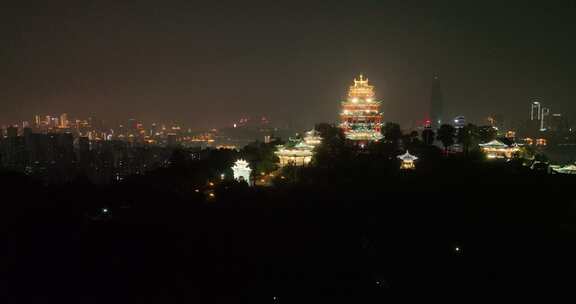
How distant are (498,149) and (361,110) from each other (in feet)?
26.3

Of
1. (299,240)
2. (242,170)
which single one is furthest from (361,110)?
(299,240)

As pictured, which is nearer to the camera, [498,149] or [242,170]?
[242,170]

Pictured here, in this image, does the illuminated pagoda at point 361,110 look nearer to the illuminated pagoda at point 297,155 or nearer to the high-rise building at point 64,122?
the illuminated pagoda at point 297,155

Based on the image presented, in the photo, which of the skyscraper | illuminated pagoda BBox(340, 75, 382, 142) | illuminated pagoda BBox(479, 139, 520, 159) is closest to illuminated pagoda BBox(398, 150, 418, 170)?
illuminated pagoda BBox(479, 139, 520, 159)

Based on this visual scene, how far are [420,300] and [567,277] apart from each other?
3.11 metres

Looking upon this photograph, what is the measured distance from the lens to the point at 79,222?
39.6 ft

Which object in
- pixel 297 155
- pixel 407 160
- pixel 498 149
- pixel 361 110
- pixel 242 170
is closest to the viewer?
pixel 407 160

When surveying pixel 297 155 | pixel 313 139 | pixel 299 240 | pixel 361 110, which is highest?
pixel 361 110

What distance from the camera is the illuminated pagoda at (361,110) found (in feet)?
88.9

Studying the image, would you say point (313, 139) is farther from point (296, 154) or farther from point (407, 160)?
point (407, 160)

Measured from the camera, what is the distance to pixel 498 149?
2170 cm

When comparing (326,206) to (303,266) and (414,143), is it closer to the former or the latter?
Answer: (303,266)

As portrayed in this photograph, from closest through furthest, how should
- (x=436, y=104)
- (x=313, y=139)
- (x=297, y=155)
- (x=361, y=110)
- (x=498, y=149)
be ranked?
1. (x=498, y=149)
2. (x=297, y=155)
3. (x=313, y=139)
4. (x=361, y=110)
5. (x=436, y=104)

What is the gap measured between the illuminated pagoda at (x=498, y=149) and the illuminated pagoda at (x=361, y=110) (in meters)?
6.34
